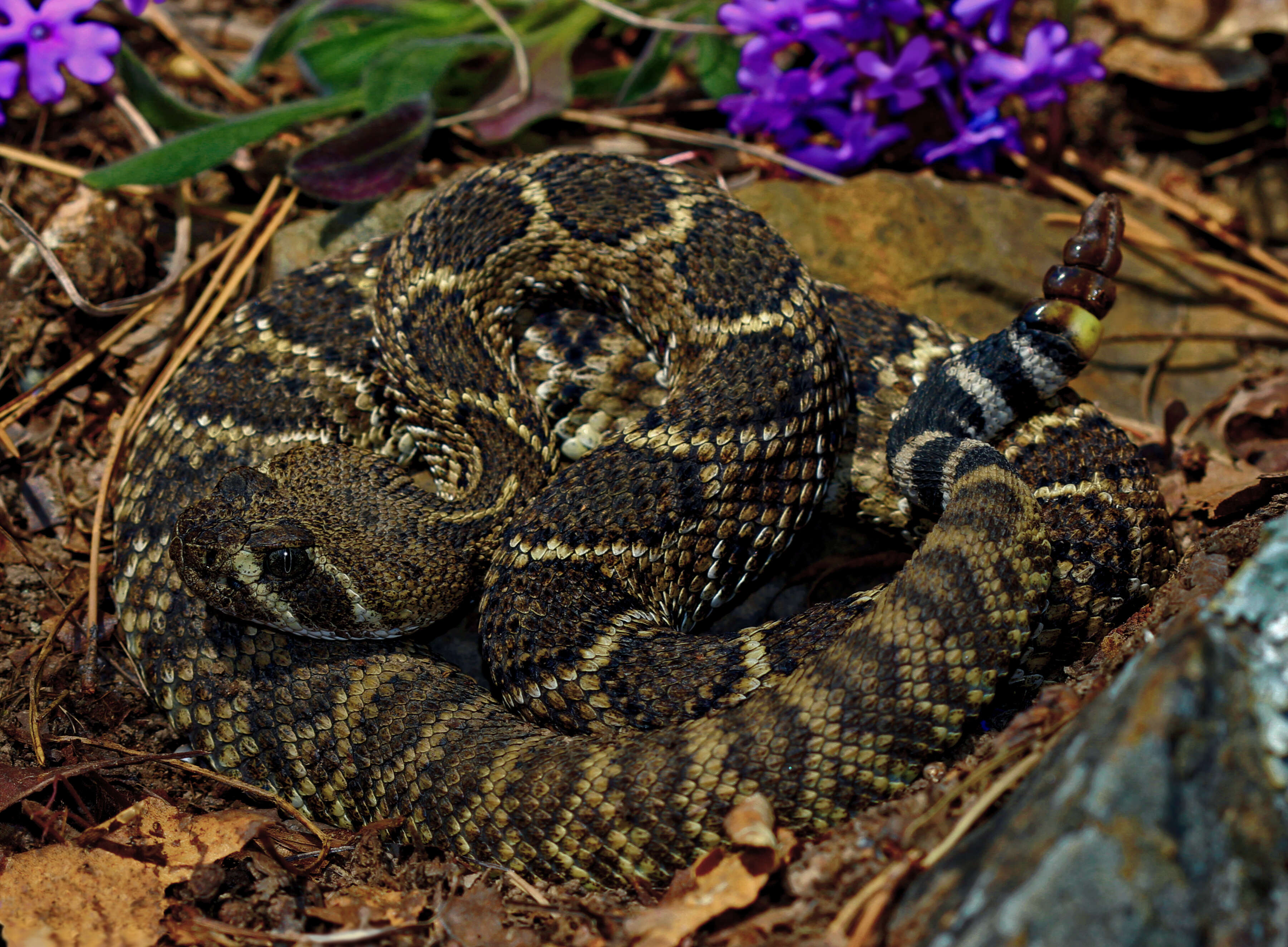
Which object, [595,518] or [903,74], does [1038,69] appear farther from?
[595,518]

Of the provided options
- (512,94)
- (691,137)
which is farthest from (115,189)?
(691,137)

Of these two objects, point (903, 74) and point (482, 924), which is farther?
point (903, 74)

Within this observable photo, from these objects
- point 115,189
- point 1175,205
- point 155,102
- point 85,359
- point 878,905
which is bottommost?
point 878,905

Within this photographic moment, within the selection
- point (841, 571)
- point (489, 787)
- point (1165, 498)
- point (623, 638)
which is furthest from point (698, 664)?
point (1165, 498)

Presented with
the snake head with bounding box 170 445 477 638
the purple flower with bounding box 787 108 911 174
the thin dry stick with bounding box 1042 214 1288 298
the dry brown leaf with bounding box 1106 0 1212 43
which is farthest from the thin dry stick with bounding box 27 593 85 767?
the dry brown leaf with bounding box 1106 0 1212 43

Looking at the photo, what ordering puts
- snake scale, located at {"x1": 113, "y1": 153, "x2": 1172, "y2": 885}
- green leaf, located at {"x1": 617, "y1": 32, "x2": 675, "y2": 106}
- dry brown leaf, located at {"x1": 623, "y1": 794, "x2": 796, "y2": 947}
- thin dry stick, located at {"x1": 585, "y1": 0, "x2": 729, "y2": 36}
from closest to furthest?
dry brown leaf, located at {"x1": 623, "y1": 794, "x2": 796, "y2": 947}, snake scale, located at {"x1": 113, "y1": 153, "x2": 1172, "y2": 885}, thin dry stick, located at {"x1": 585, "y1": 0, "x2": 729, "y2": 36}, green leaf, located at {"x1": 617, "y1": 32, "x2": 675, "y2": 106}

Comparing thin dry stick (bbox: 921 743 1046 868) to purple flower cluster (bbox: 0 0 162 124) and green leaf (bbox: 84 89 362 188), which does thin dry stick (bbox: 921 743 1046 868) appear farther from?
→ purple flower cluster (bbox: 0 0 162 124)
